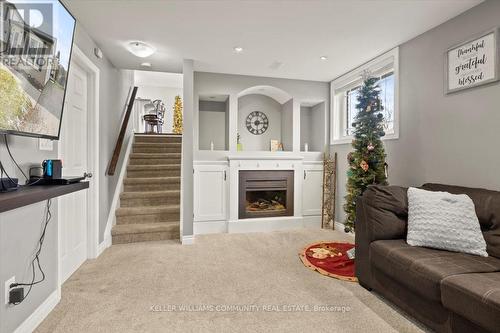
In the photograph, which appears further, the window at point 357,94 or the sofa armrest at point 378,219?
the window at point 357,94

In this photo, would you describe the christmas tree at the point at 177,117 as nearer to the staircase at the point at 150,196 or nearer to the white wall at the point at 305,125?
the staircase at the point at 150,196

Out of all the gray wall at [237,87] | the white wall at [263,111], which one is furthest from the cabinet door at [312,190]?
the white wall at [263,111]

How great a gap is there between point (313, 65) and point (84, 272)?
3.82 meters

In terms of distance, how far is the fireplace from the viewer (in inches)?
164

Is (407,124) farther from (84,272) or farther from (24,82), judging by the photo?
(84,272)

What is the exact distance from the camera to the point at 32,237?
70.2 inches

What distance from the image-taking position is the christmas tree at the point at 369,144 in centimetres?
297

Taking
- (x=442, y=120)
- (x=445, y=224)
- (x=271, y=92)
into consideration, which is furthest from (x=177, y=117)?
(x=445, y=224)

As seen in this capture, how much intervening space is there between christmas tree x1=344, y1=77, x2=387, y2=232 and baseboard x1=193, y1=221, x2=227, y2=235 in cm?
205

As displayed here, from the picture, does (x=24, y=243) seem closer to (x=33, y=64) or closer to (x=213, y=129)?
(x=33, y=64)

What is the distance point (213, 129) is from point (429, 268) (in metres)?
3.82

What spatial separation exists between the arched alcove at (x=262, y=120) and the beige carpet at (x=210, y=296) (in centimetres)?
229

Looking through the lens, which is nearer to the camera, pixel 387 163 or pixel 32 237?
pixel 32 237

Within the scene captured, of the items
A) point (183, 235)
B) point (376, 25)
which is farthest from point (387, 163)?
point (183, 235)
